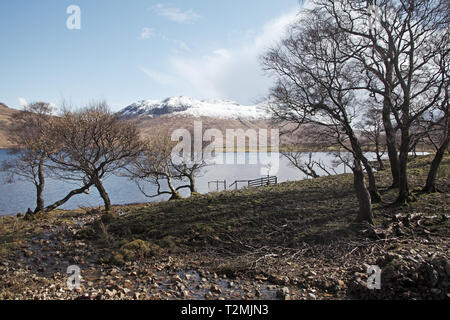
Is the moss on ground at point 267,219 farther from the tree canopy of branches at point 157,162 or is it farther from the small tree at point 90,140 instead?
the tree canopy of branches at point 157,162

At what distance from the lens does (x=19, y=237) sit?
502 inches

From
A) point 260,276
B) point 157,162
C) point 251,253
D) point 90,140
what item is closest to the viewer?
point 260,276

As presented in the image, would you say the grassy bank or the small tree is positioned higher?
the small tree

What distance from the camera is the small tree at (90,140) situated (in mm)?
18672

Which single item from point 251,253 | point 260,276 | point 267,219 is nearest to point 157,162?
point 267,219

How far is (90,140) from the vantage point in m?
19.1

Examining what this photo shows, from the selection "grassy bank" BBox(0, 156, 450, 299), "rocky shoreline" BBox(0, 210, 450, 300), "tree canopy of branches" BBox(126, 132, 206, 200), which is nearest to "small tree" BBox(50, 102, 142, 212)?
"tree canopy of branches" BBox(126, 132, 206, 200)

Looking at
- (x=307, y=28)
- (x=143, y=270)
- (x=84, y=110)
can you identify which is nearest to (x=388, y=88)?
(x=307, y=28)

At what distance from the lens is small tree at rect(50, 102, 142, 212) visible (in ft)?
61.3

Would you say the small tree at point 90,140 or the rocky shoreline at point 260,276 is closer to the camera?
the rocky shoreline at point 260,276

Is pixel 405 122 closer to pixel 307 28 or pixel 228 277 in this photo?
pixel 307 28

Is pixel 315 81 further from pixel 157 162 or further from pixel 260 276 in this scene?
pixel 157 162

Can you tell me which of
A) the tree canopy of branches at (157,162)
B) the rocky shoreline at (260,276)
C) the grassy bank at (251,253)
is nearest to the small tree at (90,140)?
the tree canopy of branches at (157,162)

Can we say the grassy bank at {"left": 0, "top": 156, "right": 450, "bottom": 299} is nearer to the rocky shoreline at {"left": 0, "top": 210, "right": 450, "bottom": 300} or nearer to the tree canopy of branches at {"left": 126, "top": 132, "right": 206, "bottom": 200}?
the rocky shoreline at {"left": 0, "top": 210, "right": 450, "bottom": 300}
